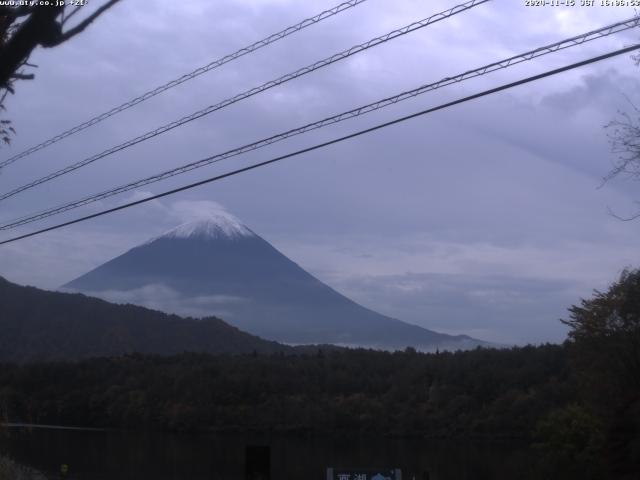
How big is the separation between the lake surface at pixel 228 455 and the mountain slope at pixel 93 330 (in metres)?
49.4

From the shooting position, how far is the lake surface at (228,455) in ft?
130

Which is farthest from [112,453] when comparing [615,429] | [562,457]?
[615,429]

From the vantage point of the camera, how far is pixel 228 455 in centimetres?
5172

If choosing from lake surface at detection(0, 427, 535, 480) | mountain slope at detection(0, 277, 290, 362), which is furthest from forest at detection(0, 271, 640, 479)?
mountain slope at detection(0, 277, 290, 362)

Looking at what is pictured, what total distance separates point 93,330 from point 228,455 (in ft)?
252

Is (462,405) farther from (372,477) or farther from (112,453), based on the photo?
(372,477)

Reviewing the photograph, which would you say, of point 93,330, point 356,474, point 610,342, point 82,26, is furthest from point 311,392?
point 82,26

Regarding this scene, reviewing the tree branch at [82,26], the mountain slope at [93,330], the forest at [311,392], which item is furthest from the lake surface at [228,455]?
the mountain slope at [93,330]

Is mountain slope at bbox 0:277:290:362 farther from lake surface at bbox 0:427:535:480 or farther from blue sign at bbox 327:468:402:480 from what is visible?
blue sign at bbox 327:468:402:480

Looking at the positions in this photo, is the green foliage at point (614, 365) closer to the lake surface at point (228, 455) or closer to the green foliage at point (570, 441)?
the green foliage at point (570, 441)

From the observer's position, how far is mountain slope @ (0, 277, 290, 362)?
11512 cm

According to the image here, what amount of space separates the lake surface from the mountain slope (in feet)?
162

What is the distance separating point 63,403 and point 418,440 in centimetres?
2852

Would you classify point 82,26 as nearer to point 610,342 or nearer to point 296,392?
point 610,342
